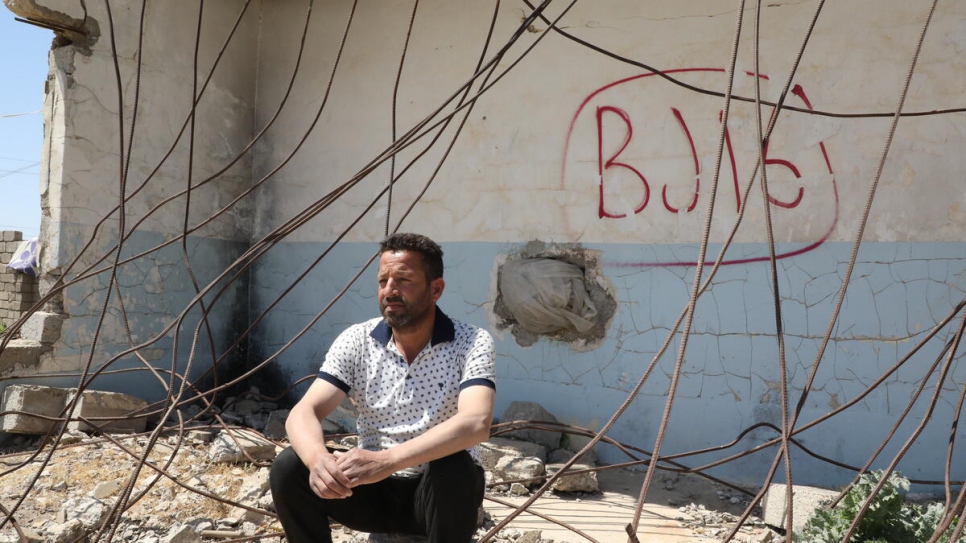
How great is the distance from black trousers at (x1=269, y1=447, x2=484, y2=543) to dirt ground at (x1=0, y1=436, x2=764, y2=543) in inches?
38.6

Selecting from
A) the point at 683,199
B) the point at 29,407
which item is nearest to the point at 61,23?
the point at 29,407

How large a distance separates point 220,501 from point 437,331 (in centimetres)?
133

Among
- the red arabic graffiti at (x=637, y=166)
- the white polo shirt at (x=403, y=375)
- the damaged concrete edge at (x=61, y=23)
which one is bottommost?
the white polo shirt at (x=403, y=375)

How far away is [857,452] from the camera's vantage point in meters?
3.94

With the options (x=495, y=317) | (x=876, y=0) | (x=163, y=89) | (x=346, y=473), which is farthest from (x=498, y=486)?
(x=163, y=89)

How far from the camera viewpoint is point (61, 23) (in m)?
4.99

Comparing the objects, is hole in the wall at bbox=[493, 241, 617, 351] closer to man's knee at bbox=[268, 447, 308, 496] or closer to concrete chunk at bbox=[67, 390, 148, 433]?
concrete chunk at bbox=[67, 390, 148, 433]

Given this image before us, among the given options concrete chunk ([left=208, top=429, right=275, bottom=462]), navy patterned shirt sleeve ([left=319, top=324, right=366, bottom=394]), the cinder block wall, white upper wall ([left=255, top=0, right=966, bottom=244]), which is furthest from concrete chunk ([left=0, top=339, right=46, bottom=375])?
navy patterned shirt sleeve ([left=319, top=324, right=366, bottom=394])

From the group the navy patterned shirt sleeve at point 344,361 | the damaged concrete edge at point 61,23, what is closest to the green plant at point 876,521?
the navy patterned shirt sleeve at point 344,361

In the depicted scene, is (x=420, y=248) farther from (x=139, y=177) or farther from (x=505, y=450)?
(x=139, y=177)

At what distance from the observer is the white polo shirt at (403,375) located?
→ 94.6 inches

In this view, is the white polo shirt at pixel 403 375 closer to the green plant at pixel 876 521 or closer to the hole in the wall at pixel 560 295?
the green plant at pixel 876 521

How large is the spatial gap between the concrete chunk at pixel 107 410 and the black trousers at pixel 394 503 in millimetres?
2714

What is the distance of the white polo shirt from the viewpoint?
2402mm
